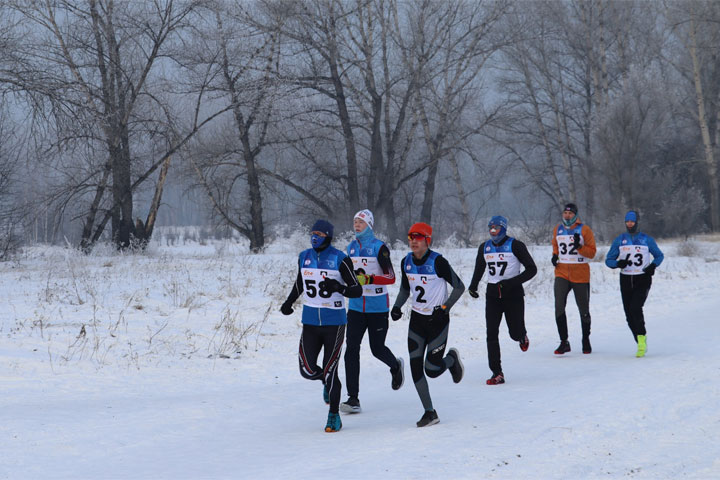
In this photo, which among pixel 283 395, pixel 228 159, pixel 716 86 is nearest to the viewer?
pixel 283 395

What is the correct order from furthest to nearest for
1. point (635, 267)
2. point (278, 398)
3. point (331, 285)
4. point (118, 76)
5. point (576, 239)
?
point (118, 76)
point (576, 239)
point (635, 267)
point (278, 398)
point (331, 285)

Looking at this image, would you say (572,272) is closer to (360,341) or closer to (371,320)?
(371,320)

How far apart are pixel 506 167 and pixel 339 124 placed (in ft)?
65.0

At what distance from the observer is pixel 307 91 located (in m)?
29.2

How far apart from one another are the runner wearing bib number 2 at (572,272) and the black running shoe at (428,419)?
492 centimetres

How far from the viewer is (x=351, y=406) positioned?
8.03 metres

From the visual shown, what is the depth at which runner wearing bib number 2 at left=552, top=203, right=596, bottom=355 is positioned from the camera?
37.6 feet

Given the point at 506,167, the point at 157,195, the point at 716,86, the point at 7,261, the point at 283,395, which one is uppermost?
the point at 716,86

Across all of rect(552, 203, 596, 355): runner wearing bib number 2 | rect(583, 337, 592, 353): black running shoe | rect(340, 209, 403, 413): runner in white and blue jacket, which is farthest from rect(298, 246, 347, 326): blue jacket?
rect(583, 337, 592, 353): black running shoe

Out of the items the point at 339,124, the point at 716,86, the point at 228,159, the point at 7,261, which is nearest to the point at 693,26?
the point at 716,86

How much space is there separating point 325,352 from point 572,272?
5709mm

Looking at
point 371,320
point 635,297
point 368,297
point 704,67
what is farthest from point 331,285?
point 704,67

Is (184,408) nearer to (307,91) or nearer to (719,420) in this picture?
(719,420)

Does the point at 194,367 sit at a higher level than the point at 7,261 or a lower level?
lower
